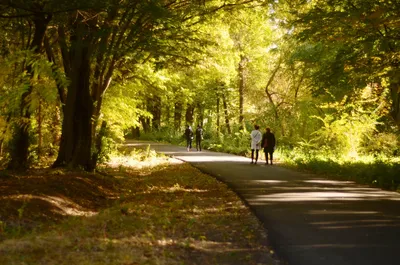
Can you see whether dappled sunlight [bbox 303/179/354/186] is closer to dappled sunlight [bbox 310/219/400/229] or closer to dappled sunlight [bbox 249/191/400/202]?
dappled sunlight [bbox 249/191/400/202]

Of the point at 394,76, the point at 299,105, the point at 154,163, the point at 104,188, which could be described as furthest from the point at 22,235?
the point at 299,105

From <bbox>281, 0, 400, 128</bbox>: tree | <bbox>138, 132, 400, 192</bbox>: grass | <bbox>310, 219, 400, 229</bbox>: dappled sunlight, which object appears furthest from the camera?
<bbox>138, 132, 400, 192</bbox>: grass

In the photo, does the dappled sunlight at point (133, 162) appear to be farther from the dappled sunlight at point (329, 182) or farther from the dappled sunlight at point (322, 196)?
the dappled sunlight at point (322, 196)

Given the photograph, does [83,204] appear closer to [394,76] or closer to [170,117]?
[394,76]

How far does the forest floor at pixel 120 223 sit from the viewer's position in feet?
20.1

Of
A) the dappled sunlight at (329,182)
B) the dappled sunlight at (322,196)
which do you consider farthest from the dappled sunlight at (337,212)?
the dappled sunlight at (329,182)

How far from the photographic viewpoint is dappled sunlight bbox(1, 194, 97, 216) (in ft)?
30.4

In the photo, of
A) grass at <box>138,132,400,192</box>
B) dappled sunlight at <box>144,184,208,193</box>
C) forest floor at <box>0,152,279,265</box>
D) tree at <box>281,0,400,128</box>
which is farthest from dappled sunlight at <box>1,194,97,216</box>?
grass at <box>138,132,400,192</box>

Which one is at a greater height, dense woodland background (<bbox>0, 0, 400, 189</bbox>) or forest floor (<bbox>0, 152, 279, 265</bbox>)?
dense woodland background (<bbox>0, 0, 400, 189</bbox>)

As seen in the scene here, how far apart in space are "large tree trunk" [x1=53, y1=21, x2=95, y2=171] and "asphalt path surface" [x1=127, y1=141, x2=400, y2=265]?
197 inches

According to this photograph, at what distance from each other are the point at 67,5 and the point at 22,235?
4124 mm

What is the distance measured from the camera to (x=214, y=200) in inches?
443

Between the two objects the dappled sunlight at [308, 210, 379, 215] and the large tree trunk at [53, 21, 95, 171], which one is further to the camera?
the large tree trunk at [53, 21, 95, 171]

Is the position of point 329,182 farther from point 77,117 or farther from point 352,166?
point 77,117
